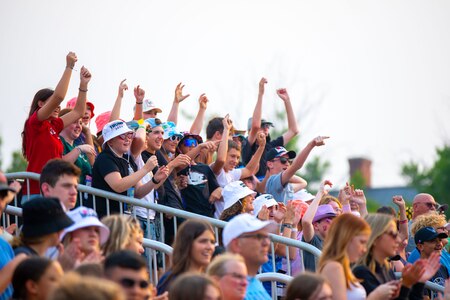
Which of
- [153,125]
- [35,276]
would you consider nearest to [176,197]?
[153,125]

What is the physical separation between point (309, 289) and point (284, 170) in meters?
6.60

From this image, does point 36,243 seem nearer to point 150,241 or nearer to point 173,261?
point 173,261

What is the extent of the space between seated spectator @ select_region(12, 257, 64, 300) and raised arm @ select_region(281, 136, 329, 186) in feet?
22.3

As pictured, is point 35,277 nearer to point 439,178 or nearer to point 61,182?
point 61,182

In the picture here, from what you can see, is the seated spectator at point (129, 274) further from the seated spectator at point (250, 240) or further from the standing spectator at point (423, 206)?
the standing spectator at point (423, 206)

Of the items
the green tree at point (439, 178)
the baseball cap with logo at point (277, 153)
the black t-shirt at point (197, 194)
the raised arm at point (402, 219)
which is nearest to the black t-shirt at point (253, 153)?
the baseball cap with logo at point (277, 153)

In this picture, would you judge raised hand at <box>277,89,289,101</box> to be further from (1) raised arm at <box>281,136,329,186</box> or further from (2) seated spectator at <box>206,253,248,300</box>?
(2) seated spectator at <box>206,253,248,300</box>

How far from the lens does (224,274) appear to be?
8570mm

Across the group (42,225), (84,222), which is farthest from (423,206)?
(42,225)

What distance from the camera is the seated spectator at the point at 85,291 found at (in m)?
5.77

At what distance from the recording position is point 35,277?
25.0ft

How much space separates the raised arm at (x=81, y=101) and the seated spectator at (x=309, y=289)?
197 inches

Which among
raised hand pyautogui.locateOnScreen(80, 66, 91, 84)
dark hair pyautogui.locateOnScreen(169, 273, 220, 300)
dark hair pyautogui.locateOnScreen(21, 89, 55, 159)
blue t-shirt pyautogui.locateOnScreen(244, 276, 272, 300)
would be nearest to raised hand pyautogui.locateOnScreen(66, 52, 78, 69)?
raised hand pyautogui.locateOnScreen(80, 66, 91, 84)

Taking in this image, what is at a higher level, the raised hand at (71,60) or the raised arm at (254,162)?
the raised hand at (71,60)
